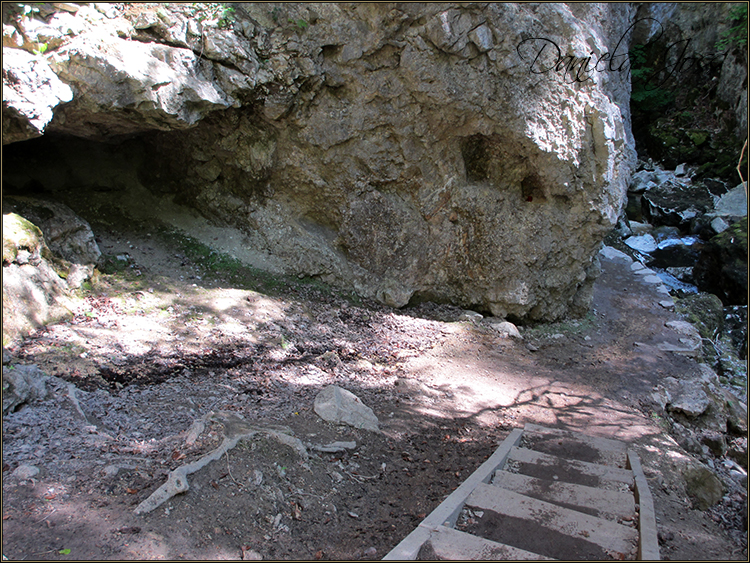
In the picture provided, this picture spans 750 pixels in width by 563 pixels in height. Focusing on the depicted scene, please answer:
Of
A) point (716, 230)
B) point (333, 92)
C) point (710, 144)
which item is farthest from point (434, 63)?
point (710, 144)

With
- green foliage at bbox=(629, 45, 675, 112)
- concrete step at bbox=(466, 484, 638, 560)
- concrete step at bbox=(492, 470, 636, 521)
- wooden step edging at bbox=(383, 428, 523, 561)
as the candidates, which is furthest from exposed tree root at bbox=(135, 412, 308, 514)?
green foliage at bbox=(629, 45, 675, 112)

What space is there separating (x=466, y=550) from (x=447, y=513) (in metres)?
0.38

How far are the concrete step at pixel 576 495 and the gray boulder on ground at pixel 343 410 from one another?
4.04 ft

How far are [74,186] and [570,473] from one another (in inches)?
285

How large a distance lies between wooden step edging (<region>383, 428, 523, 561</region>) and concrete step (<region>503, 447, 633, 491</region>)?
0.36 ft

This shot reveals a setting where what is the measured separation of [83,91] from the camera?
16.1 feet

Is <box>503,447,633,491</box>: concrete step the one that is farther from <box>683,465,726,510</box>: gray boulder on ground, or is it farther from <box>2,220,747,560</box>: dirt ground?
<box>683,465,726,510</box>: gray boulder on ground

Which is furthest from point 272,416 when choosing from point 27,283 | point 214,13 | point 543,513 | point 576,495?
point 214,13

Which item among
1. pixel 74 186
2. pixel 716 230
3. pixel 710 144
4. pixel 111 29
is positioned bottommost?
pixel 74 186

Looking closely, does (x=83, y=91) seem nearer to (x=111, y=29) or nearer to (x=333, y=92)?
(x=111, y=29)

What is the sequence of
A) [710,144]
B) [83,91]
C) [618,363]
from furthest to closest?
[710,144]
[618,363]
[83,91]

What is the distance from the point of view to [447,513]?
2.77m

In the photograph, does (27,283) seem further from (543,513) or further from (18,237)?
(543,513)

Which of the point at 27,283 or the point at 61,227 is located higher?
the point at 61,227
